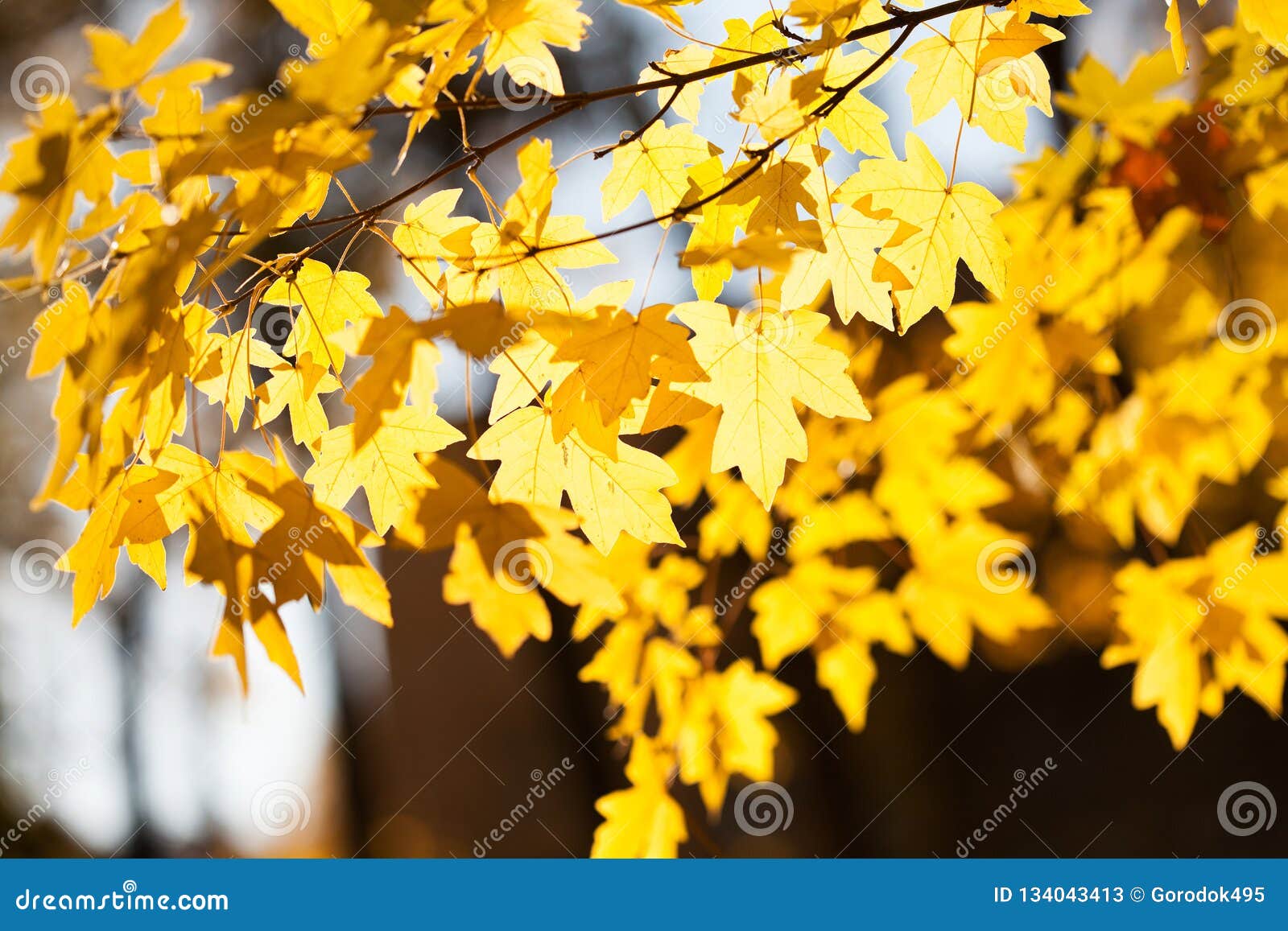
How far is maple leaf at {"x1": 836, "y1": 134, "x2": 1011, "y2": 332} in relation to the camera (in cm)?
109

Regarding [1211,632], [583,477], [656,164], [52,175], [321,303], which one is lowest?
[1211,632]

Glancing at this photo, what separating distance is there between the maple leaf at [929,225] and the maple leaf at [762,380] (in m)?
0.13

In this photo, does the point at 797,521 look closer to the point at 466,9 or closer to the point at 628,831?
the point at 628,831

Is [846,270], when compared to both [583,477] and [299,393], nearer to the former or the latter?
[583,477]

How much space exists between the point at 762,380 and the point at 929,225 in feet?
1.07

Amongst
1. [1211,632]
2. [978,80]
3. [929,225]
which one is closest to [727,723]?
[1211,632]

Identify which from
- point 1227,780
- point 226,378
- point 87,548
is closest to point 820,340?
point 226,378

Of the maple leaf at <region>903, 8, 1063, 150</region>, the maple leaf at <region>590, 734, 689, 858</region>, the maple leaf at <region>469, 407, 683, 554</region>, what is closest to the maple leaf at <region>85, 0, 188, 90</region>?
the maple leaf at <region>469, 407, 683, 554</region>

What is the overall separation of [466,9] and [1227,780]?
14.9 feet

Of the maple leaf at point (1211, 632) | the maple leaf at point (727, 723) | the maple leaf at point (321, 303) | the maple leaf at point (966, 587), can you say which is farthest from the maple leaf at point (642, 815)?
the maple leaf at point (321, 303)

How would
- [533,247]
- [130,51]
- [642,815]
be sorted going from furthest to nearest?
1. [642,815]
2. [533,247]
3. [130,51]

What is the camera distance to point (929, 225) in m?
1.12

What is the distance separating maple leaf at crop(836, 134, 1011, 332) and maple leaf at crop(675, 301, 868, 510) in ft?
0.42

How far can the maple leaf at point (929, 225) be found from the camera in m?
1.09
